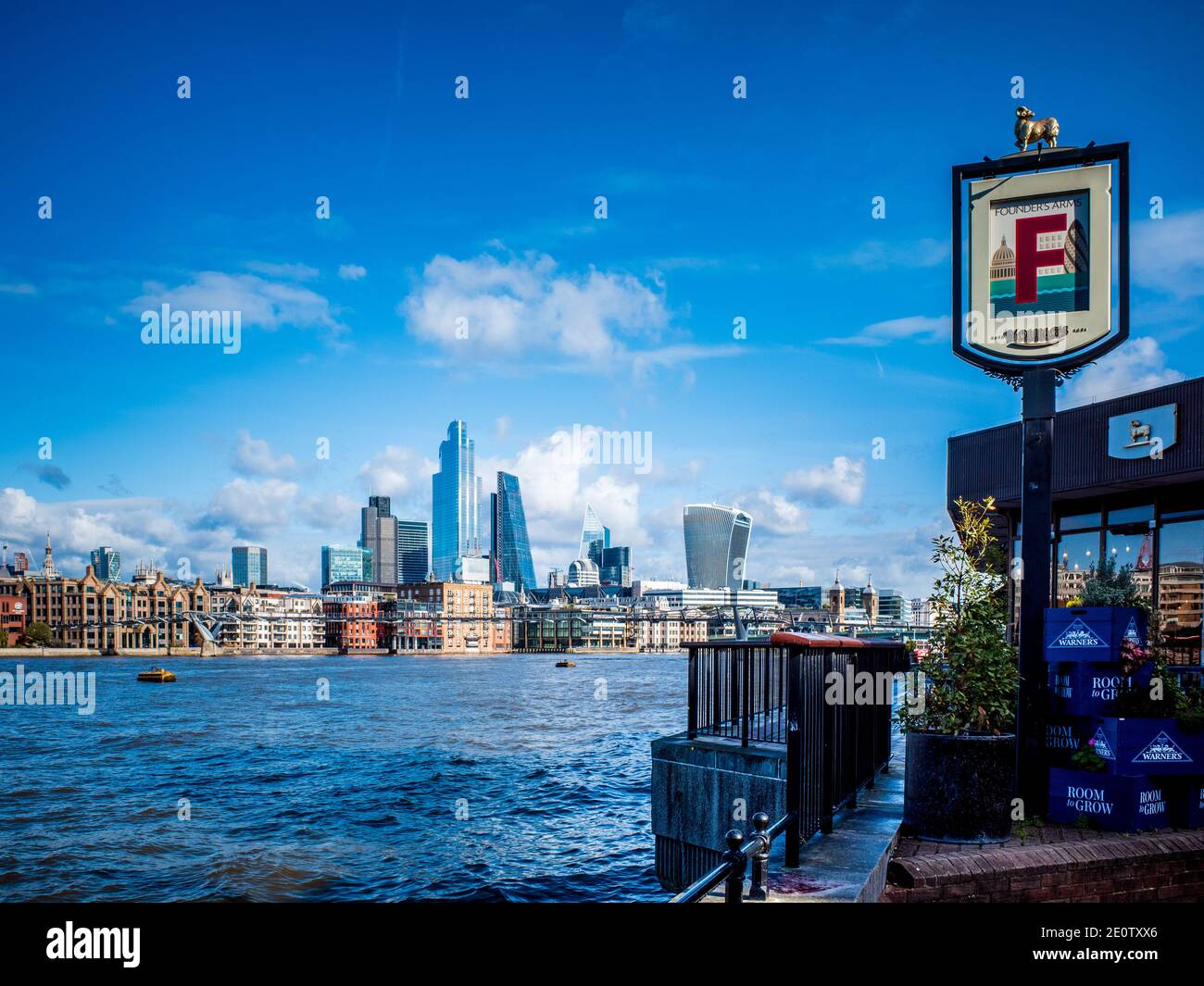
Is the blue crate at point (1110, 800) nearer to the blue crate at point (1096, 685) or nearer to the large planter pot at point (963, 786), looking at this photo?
the blue crate at point (1096, 685)

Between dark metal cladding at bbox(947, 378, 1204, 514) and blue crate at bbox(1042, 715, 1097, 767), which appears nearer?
blue crate at bbox(1042, 715, 1097, 767)

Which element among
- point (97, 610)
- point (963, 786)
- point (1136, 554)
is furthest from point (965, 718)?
point (97, 610)

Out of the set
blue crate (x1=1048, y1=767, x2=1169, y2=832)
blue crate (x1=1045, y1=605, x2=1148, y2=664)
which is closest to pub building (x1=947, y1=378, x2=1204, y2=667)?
blue crate (x1=1045, y1=605, x2=1148, y2=664)

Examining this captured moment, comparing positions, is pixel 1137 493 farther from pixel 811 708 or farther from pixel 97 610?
pixel 97 610

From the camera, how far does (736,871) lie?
401 cm

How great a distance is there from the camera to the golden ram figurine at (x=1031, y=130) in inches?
342

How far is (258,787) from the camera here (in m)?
24.9

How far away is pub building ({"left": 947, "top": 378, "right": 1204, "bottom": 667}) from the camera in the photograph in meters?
12.9

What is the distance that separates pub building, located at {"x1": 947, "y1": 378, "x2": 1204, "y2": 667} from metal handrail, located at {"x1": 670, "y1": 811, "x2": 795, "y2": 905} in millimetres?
10941

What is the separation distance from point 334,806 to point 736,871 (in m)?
20.0

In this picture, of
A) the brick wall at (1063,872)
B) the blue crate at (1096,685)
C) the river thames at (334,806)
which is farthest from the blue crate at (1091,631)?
the river thames at (334,806)

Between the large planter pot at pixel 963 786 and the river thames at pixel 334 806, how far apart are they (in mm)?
6260

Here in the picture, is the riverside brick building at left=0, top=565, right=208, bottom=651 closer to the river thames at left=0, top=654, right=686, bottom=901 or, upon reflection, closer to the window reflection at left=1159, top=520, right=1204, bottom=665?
the river thames at left=0, top=654, right=686, bottom=901
